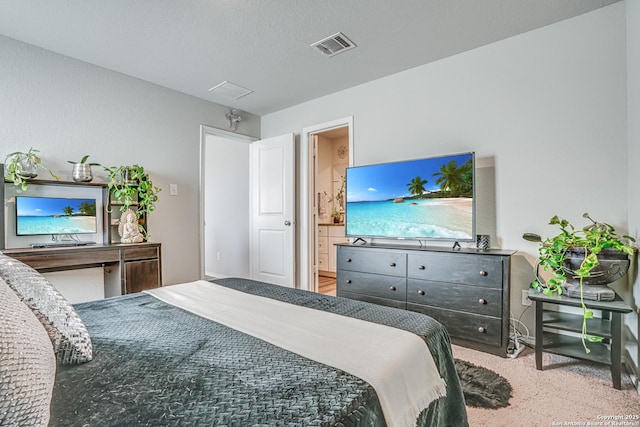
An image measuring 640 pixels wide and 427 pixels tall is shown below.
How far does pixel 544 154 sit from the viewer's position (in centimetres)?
254

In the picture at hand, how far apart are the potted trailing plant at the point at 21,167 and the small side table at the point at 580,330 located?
13.0 feet

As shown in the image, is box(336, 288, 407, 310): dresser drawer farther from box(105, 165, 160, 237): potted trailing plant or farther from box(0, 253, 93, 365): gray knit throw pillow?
box(0, 253, 93, 365): gray knit throw pillow

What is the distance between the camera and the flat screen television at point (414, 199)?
2654 millimetres

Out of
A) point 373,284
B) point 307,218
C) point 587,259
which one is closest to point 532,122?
point 587,259

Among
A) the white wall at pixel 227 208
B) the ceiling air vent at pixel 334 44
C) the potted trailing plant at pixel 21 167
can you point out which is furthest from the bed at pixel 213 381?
the white wall at pixel 227 208

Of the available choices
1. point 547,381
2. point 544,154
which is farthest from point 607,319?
point 544,154

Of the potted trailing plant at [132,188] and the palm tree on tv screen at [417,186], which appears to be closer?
the palm tree on tv screen at [417,186]

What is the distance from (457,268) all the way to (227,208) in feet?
12.4

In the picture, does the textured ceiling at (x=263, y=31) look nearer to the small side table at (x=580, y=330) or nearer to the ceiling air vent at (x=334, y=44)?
the ceiling air vent at (x=334, y=44)

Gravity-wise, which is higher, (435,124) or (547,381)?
(435,124)

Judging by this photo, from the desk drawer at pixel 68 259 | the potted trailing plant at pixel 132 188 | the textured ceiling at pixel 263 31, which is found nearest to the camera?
the textured ceiling at pixel 263 31

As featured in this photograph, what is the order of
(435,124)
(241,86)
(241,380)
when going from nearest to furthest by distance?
(241,380), (435,124), (241,86)

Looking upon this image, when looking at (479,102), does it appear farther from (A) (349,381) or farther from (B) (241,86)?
(A) (349,381)

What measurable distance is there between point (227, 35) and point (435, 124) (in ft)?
6.70
